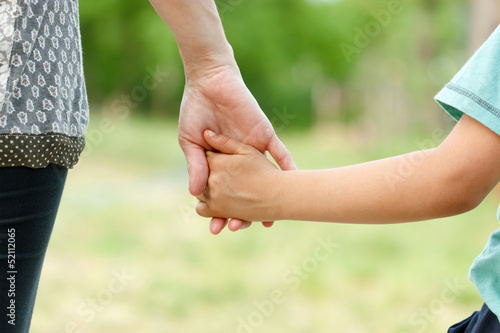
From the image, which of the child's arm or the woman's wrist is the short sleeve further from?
the woman's wrist

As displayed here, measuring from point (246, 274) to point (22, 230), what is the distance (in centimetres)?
222

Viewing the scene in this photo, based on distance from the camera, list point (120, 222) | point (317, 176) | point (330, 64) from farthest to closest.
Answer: point (330, 64), point (120, 222), point (317, 176)

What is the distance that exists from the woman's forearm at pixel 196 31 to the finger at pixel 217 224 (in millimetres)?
308

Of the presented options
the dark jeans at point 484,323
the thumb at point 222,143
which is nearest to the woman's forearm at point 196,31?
the thumb at point 222,143

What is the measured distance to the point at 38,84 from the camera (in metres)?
0.84

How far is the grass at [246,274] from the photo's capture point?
2.53m

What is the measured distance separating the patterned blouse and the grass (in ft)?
5.67

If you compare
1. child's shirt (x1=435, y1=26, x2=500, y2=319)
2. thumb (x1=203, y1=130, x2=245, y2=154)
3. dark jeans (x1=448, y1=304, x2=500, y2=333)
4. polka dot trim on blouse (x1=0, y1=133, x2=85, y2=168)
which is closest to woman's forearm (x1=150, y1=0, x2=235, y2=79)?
thumb (x1=203, y1=130, x2=245, y2=154)

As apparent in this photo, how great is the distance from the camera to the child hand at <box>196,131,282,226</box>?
3.59 ft

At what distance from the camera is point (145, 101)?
1211cm

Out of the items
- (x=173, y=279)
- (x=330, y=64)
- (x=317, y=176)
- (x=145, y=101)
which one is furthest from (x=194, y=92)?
(x=330, y=64)

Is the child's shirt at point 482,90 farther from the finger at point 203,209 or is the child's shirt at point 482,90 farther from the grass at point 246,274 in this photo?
the grass at point 246,274

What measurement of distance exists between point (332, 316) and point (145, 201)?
2.33 meters

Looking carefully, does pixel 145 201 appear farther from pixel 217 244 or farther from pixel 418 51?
pixel 418 51
